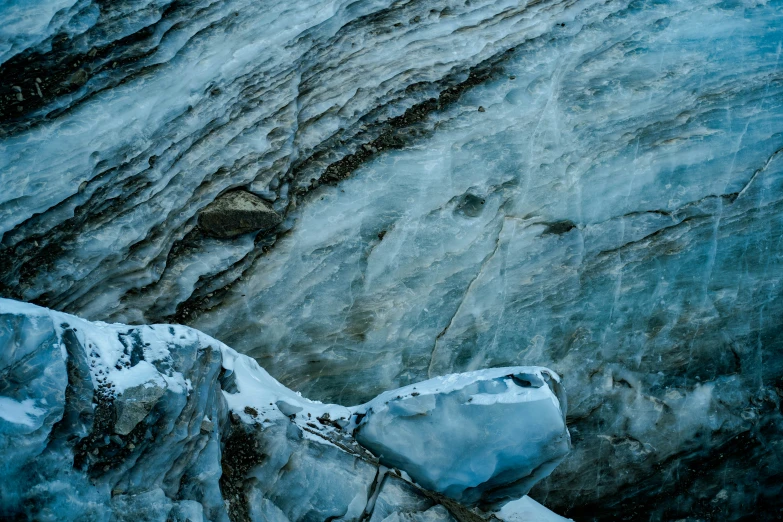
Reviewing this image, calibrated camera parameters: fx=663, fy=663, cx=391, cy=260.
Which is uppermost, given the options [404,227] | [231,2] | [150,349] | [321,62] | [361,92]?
[231,2]

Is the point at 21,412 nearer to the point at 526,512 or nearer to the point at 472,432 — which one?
the point at 472,432

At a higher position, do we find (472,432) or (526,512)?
(472,432)

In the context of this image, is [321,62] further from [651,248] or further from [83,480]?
[83,480]

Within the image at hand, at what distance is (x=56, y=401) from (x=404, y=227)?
2.77 meters

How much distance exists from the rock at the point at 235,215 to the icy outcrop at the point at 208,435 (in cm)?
96

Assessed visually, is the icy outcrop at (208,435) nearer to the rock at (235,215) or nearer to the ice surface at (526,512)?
the ice surface at (526,512)

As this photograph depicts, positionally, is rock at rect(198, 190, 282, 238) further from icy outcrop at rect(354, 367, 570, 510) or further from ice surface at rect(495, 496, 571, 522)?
ice surface at rect(495, 496, 571, 522)

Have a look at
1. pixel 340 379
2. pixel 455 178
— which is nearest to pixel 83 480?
pixel 340 379

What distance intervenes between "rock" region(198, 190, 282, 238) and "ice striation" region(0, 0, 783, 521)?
3 centimetres

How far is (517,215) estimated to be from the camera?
531cm

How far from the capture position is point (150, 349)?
384 cm

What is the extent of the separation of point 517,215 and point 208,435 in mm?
2891

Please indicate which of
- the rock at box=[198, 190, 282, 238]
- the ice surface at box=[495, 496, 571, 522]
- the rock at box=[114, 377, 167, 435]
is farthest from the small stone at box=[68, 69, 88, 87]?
the ice surface at box=[495, 496, 571, 522]

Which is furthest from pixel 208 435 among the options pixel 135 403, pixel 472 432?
pixel 472 432
